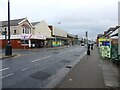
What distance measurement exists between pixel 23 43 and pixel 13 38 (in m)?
3.27

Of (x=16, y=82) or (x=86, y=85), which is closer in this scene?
(x=86, y=85)

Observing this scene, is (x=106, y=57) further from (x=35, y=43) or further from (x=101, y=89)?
(x=35, y=43)

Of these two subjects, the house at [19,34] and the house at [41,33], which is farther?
the house at [41,33]

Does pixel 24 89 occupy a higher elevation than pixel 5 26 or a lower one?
lower

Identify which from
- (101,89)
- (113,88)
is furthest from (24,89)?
(113,88)

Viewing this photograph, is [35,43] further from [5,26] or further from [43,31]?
[43,31]

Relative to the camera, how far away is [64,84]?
8148 millimetres

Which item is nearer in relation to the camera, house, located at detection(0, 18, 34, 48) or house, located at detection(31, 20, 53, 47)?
house, located at detection(0, 18, 34, 48)

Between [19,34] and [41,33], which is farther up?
[41,33]

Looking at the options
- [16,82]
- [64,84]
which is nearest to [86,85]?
[64,84]

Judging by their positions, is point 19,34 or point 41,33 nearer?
point 19,34

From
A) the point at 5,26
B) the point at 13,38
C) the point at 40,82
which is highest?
the point at 5,26

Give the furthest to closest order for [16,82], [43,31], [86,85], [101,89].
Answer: [43,31]
[16,82]
[86,85]
[101,89]

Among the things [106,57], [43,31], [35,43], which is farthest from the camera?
[43,31]
